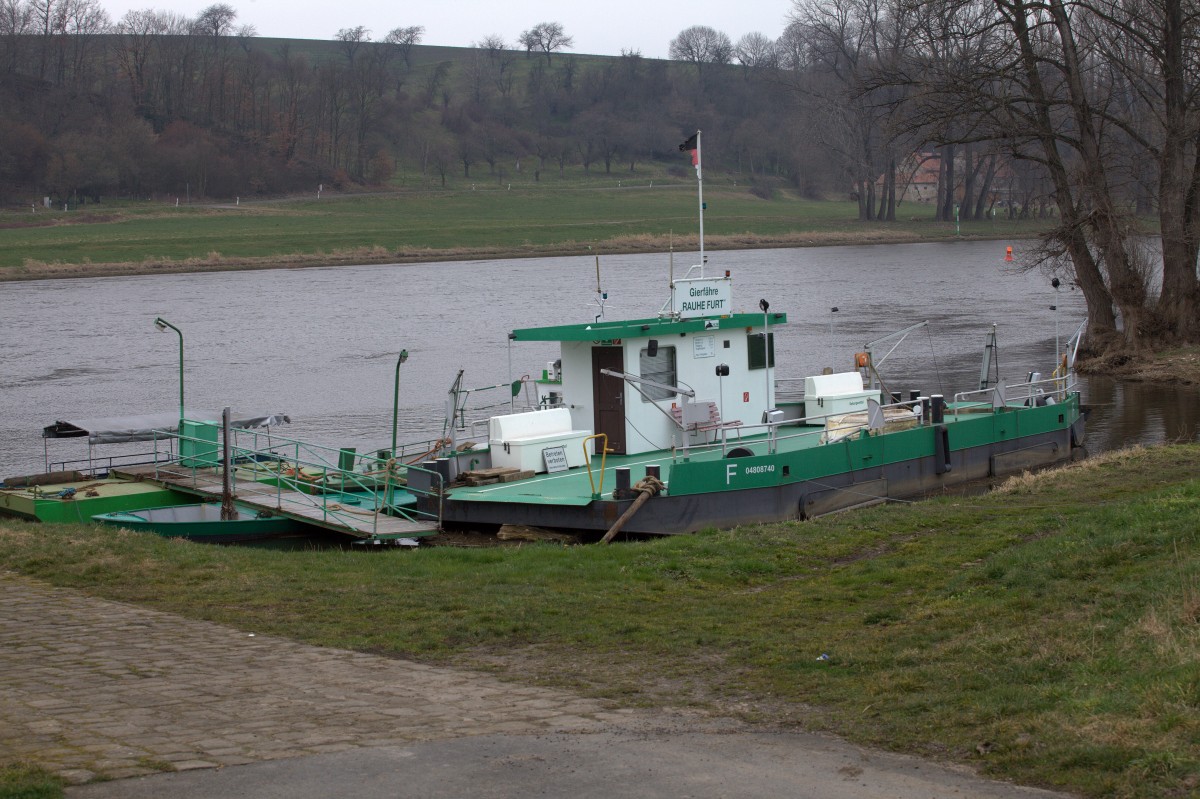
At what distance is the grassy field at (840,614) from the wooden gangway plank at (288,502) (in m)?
1.83

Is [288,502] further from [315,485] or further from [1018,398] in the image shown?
[1018,398]

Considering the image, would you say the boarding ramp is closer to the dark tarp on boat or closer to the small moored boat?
the small moored boat

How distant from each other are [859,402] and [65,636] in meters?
16.4

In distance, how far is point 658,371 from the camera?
20.8 meters

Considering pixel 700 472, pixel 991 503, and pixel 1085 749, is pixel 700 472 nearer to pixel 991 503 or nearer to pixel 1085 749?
pixel 991 503

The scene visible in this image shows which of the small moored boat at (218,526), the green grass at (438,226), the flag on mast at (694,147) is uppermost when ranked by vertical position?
the green grass at (438,226)

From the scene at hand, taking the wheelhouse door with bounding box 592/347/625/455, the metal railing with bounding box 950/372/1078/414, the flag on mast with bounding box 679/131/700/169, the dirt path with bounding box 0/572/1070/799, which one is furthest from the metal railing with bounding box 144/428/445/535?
the metal railing with bounding box 950/372/1078/414

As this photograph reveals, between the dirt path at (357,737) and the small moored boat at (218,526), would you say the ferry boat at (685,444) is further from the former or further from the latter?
the dirt path at (357,737)

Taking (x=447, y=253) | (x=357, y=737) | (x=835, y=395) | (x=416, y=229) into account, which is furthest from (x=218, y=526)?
(x=416, y=229)

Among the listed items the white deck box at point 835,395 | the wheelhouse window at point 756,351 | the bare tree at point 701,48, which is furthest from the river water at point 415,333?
the bare tree at point 701,48

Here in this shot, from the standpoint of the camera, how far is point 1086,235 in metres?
40.2

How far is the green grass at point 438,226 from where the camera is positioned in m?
→ 81.9

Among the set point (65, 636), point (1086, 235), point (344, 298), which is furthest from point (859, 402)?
point (344, 298)

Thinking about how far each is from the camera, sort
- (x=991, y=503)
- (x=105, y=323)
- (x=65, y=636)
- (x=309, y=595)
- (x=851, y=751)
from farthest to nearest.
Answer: (x=105, y=323)
(x=991, y=503)
(x=309, y=595)
(x=65, y=636)
(x=851, y=751)
